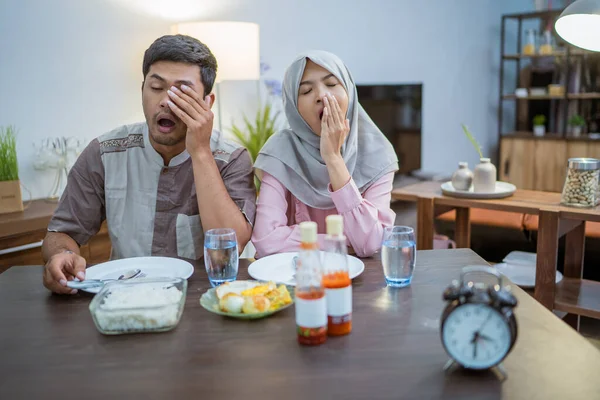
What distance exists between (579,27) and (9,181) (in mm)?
2231

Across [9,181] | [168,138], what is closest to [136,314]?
[168,138]

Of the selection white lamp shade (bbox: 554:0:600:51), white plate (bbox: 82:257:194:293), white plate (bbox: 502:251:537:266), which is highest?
white lamp shade (bbox: 554:0:600:51)

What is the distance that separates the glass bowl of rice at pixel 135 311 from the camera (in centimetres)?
104

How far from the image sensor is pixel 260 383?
0.87m

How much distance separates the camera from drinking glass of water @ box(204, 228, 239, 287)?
4.07 feet

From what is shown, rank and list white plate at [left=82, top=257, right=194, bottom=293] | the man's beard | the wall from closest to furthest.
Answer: white plate at [left=82, top=257, right=194, bottom=293] < the man's beard < the wall

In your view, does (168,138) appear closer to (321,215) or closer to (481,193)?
(321,215)

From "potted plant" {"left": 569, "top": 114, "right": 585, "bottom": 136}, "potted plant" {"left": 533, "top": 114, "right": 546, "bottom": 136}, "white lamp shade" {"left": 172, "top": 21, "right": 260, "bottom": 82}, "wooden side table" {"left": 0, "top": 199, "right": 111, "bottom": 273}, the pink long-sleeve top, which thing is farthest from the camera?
"potted plant" {"left": 533, "top": 114, "right": 546, "bottom": 136}

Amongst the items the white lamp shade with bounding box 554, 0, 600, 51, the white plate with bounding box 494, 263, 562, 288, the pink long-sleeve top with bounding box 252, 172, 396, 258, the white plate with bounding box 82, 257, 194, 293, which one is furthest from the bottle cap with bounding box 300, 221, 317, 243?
the white plate with bounding box 494, 263, 562, 288

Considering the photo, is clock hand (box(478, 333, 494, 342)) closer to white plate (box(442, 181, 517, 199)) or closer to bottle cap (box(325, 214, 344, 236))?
bottle cap (box(325, 214, 344, 236))

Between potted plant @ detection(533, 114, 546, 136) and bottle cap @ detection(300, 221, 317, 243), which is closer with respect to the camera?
bottle cap @ detection(300, 221, 317, 243)

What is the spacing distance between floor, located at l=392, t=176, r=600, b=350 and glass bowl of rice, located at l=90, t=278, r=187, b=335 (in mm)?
2248

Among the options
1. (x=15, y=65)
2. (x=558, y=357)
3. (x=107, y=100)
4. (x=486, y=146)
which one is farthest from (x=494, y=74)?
(x=558, y=357)

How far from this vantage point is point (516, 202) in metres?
→ 2.68
